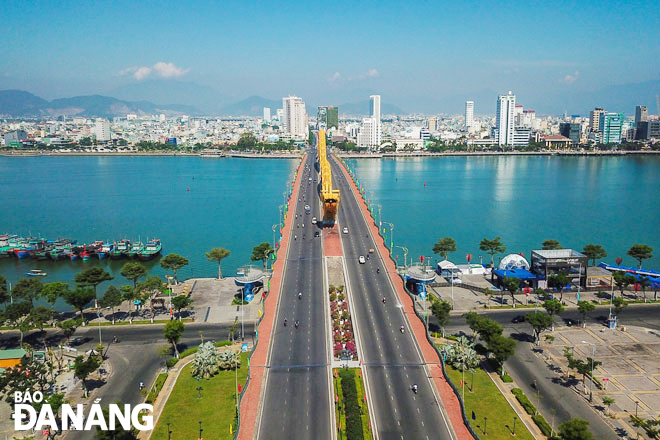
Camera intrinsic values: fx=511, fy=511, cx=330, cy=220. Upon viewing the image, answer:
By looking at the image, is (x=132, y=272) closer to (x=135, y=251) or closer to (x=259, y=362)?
(x=259, y=362)

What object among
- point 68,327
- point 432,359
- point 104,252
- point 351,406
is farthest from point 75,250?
point 351,406

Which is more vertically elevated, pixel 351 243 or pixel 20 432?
pixel 351 243

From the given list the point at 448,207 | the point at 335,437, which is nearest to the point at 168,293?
the point at 335,437

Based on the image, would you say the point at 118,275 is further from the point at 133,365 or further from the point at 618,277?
the point at 618,277

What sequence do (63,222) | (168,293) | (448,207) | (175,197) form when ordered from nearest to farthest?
(168,293) < (63,222) < (448,207) < (175,197)

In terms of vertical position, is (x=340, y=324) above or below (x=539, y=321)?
below

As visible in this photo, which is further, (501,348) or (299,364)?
(501,348)
